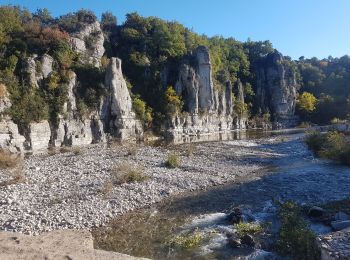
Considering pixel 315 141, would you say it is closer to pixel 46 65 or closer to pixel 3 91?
pixel 3 91

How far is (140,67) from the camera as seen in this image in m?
84.4

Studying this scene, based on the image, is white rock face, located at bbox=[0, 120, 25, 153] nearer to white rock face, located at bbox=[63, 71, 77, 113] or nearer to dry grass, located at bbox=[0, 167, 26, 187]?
white rock face, located at bbox=[63, 71, 77, 113]

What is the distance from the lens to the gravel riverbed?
53.4 feet

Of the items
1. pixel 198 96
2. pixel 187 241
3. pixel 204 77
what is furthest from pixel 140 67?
pixel 187 241

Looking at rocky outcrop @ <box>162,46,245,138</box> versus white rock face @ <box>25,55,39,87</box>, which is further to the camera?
rocky outcrop @ <box>162,46,245,138</box>

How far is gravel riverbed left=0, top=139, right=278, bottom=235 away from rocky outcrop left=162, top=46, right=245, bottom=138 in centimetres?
4987

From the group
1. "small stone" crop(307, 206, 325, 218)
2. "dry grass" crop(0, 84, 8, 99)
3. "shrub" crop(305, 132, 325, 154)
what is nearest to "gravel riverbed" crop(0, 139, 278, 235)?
"shrub" crop(305, 132, 325, 154)

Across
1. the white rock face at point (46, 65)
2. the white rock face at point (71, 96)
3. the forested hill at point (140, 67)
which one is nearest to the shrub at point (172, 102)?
the forested hill at point (140, 67)

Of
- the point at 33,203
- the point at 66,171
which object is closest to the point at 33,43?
the point at 66,171

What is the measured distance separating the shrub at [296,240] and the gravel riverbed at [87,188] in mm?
8144

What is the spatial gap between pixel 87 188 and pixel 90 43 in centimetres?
5661

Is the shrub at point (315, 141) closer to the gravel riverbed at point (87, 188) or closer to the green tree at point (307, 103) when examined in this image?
the gravel riverbed at point (87, 188)

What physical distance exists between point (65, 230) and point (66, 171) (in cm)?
1144

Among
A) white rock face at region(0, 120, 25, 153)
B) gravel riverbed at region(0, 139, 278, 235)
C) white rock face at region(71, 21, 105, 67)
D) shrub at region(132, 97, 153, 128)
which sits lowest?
gravel riverbed at region(0, 139, 278, 235)
